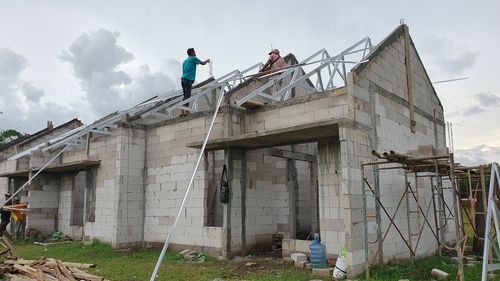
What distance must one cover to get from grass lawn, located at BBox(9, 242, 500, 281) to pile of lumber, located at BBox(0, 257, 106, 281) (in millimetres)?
956

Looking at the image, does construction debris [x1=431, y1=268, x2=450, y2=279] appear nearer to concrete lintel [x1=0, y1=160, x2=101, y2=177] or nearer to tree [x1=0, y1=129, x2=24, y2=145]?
concrete lintel [x1=0, y1=160, x2=101, y2=177]

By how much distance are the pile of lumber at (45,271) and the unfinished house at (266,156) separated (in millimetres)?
3700

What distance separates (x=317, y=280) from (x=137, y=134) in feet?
25.6

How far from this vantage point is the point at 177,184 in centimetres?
1194

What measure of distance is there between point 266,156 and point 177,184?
2.75 metres

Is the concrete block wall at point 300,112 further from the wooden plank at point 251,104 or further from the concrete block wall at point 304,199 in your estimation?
the concrete block wall at point 304,199

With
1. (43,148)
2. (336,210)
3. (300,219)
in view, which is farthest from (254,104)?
(43,148)

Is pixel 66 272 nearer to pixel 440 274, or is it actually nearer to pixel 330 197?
pixel 330 197

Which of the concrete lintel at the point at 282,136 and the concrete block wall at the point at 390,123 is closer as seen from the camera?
the concrete lintel at the point at 282,136

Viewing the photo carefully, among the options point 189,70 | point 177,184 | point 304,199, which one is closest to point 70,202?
point 177,184

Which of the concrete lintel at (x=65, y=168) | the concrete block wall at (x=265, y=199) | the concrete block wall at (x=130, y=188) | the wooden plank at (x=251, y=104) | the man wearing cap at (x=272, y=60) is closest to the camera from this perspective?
the wooden plank at (x=251, y=104)

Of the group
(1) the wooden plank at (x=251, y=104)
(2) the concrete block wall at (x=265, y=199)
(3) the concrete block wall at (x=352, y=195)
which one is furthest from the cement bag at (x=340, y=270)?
(1) the wooden plank at (x=251, y=104)

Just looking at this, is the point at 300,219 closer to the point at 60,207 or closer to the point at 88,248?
the point at 88,248

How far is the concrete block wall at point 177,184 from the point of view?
36.8ft
